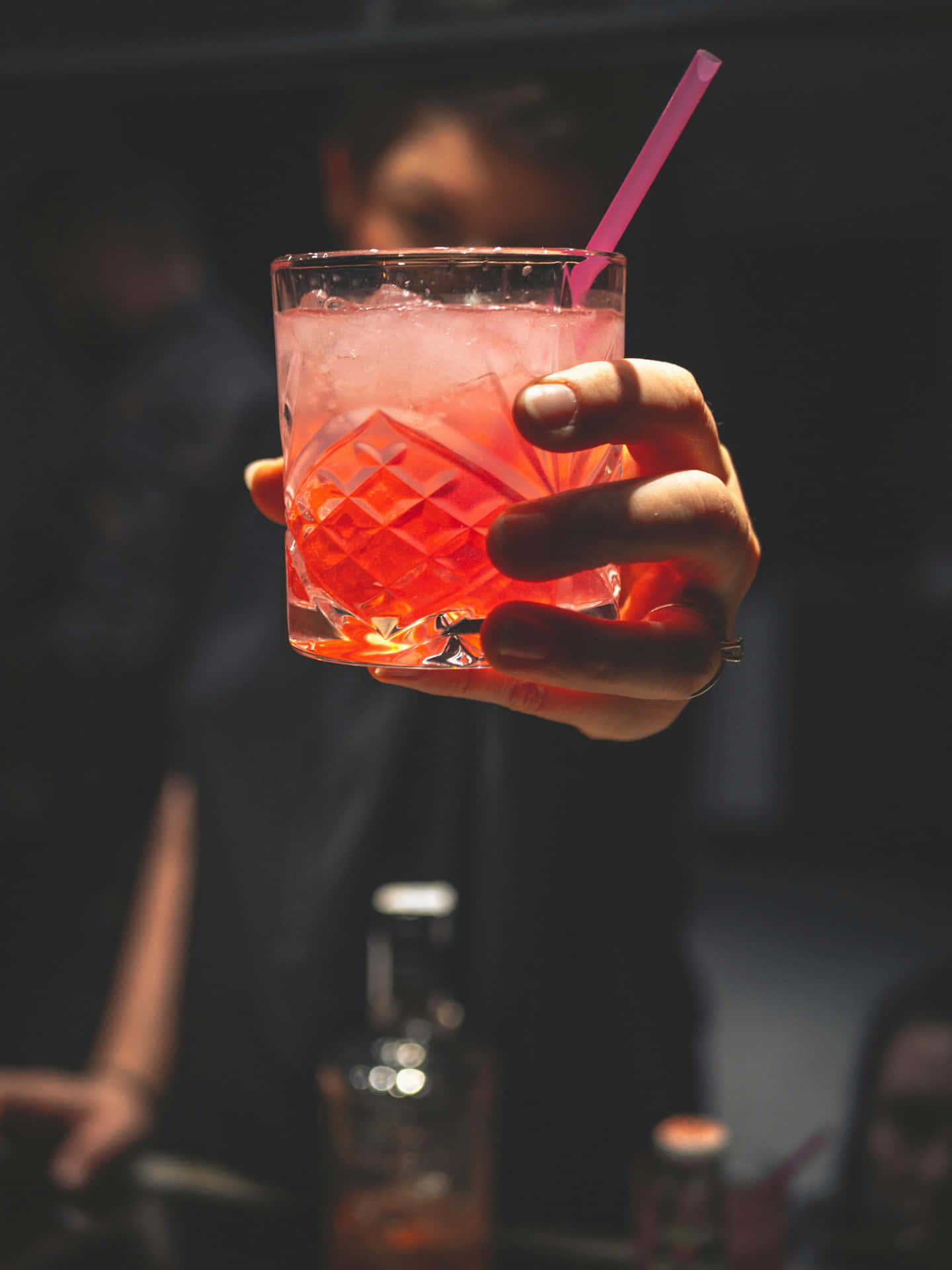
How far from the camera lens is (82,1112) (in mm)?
1832

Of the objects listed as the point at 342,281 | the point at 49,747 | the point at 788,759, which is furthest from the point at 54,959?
the point at 788,759

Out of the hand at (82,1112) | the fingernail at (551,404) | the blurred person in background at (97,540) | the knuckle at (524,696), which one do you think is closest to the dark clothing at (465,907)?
the blurred person in background at (97,540)

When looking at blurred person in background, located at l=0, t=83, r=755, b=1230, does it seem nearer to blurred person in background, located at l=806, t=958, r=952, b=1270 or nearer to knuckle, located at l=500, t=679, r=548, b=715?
blurred person in background, located at l=806, t=958, r=952, b=1270

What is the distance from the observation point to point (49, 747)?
8.53ft

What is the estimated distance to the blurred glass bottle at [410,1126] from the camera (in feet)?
4.85

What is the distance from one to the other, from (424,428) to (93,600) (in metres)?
1.75

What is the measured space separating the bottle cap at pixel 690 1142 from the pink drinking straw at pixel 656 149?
98 cm

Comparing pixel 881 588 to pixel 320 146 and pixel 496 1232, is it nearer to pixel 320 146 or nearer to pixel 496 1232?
pixel 320 146

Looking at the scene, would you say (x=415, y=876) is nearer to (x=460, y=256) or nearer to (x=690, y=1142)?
(x=690, y=1142)

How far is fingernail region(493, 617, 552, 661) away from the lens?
792 millimetres

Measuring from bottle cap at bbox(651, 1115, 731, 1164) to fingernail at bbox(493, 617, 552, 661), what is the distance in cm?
80

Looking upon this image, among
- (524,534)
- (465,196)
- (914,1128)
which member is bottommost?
(914,1128)

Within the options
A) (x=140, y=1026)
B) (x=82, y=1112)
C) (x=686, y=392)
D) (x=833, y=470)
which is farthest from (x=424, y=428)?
(x=833, y=470)

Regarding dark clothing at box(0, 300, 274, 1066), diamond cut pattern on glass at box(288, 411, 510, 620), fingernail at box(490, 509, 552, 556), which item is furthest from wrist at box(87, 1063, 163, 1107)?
fingernail at box(490, 509, 552, 556)
